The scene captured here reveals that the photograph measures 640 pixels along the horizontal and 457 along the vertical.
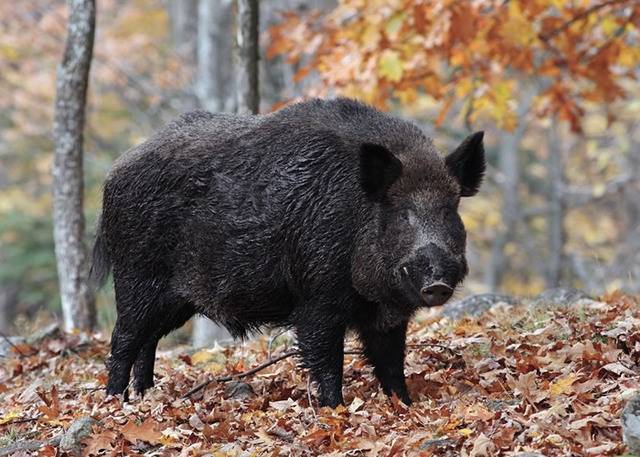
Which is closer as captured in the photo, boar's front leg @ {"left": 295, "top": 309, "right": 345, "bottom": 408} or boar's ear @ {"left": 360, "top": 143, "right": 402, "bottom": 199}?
boar's ear @ {"left": 360, "top": 143, "right": 402, "bottom": 199}

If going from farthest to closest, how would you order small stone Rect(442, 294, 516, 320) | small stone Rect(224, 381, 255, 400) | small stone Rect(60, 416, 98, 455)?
small stone Rect(442, 294, 516, 320), small stone Rect(224, 381, 255, 400), small stone Rect(60, 416, 98, 455)

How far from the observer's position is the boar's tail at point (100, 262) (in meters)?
7.85

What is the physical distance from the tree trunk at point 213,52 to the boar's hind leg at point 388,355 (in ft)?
31.2

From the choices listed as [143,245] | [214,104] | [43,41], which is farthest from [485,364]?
[43,41]

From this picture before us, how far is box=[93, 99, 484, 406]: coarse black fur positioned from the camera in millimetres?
6238

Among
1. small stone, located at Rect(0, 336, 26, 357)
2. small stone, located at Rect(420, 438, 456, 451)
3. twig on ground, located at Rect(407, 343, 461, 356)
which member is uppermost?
small stone, located at Rect(420, 438, 456, 451)

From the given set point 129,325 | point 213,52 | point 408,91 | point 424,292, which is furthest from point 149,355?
point 213,52

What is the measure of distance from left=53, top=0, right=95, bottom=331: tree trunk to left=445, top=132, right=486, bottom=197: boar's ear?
5319 millimetres

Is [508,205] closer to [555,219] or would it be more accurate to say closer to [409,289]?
[555,219]

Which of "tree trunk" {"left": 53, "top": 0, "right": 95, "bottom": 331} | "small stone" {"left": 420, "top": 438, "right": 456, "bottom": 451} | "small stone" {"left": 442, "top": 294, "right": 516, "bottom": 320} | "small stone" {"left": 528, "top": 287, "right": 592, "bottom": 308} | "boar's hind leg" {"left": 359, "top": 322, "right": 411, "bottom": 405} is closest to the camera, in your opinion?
"small stone" {"left": 420, "top": 438, "right": 456, "bottom": 451}

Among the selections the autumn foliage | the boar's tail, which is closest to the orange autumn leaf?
the boar's tail

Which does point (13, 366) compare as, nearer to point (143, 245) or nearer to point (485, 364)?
point (143, 245)

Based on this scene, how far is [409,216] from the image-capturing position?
20.3 feet

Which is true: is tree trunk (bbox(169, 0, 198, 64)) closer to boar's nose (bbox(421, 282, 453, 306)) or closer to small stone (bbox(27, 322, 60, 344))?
small stone (bbox(27, 322, 60, 344))
